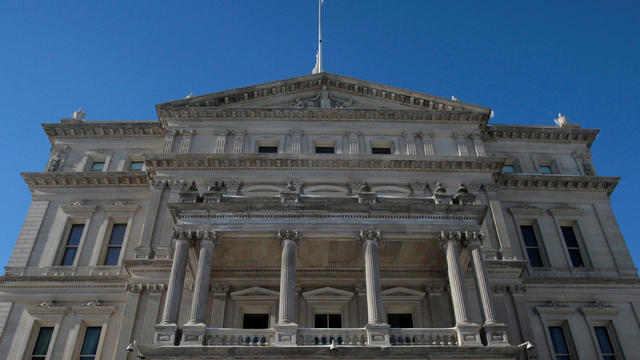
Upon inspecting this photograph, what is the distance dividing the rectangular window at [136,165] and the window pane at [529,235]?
21083mm

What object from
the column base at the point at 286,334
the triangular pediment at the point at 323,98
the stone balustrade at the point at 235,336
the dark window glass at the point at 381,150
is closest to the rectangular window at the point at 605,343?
the triangular pediment at the point at 323,98

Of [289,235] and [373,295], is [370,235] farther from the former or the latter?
[289,235]

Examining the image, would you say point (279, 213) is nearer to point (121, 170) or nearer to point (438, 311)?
point (438, 311)

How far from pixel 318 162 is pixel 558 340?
46.5 ft

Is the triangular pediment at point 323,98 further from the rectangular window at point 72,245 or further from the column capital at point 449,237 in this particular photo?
the column capital at point 449,237

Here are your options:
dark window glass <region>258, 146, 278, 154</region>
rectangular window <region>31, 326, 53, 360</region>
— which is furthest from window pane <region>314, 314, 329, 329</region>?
rectangular window <region>31, 326, 53, 360</region>

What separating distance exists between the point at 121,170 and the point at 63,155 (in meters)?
3.56

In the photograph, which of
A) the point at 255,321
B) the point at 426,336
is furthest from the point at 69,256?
the point at 426,336

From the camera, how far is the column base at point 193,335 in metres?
19.2

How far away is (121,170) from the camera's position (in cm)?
3141

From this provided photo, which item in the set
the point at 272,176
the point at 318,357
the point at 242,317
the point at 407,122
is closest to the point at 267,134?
the point at 272,176

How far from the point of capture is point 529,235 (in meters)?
29.8

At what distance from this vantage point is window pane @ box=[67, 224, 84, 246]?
93.9 ft

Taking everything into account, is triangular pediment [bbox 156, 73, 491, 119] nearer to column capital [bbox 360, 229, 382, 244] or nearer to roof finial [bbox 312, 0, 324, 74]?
roof finial [bbox 312, 0, 324, 74]
